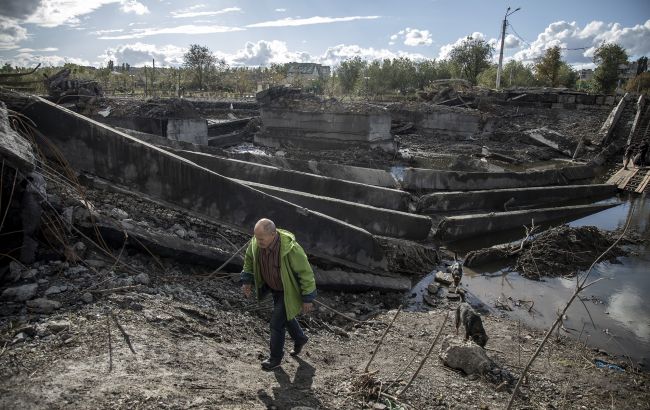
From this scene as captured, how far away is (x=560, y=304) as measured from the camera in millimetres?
6789

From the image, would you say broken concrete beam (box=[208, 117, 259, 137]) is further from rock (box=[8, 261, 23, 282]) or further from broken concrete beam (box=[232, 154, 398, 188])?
rock (box=[8, 261, 23, 282])

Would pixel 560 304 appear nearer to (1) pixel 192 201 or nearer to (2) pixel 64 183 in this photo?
(1) pixel 192 201

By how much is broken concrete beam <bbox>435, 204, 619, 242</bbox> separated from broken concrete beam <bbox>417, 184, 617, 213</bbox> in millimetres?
842

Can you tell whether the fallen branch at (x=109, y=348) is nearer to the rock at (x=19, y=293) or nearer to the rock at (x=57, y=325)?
the rock at (x=57, y=325)

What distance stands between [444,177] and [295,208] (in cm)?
697

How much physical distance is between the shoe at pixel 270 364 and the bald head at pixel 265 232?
1.12 m

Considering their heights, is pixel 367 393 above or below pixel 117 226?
below

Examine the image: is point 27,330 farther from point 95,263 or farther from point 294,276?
point 294,276

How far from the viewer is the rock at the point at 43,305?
353cm

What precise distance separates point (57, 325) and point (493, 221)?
29.4 feet

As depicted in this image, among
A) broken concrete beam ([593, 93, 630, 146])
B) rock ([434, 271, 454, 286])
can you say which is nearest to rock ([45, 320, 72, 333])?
rock ([434, 271, 454, 286])

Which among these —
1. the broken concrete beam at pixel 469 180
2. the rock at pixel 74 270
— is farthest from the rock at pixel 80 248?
the broken concrete beam at pixel 469 180

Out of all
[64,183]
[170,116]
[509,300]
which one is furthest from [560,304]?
[170,116]

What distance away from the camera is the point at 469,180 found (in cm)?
1211
